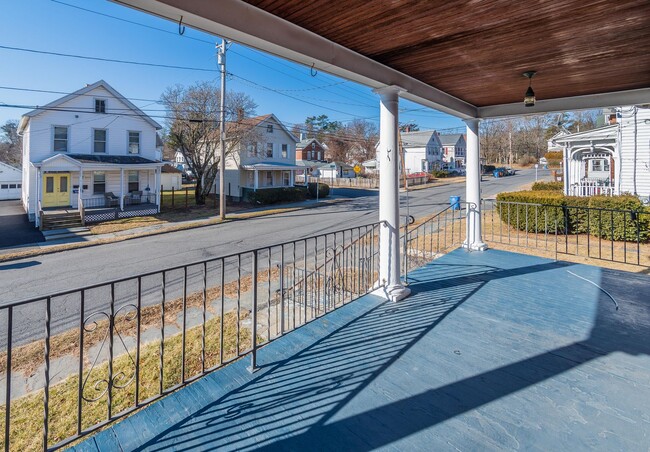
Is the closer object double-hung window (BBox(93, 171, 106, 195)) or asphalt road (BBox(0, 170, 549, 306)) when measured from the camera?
asphalt road (BBox(0, 170, 549, 306))

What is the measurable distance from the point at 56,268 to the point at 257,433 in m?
9.25

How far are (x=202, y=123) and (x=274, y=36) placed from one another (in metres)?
17.6

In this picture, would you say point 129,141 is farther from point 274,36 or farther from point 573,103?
point 573,103

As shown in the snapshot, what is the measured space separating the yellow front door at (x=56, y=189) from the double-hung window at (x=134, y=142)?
3.22m

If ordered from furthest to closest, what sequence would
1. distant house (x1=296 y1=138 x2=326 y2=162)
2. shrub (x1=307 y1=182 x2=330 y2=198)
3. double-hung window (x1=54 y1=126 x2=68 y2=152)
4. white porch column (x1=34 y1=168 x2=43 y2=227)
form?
distant house (x1=296 y1=138 x2=326 y2=162) → shrub (x1=307 y1=182 x2=330 y2=198) → double-hung window (x1=54 y1=126 x2=68 y2=152) → white porch column (x1=34 y1=168 x2=43 y2=227)

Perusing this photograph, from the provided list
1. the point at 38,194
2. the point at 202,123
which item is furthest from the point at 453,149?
the point at 38,194

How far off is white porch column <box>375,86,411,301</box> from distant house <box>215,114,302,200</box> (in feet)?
57.9

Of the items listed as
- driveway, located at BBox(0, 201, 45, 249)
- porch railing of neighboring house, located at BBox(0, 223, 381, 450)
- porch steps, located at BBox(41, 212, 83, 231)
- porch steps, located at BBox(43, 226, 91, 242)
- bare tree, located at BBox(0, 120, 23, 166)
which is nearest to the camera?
porch railing of neighboring house, located at BBox(0, 223, 381, 450)

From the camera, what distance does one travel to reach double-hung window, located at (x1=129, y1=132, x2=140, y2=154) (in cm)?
1797

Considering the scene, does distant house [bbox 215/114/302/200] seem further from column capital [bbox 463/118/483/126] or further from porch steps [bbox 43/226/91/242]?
column capital [bbox 463/118/483/126]

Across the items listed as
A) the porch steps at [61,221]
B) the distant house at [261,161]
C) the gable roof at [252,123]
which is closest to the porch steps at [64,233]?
the porch steps at [61,221]

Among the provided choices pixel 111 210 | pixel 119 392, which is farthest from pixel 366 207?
pixel 119 392

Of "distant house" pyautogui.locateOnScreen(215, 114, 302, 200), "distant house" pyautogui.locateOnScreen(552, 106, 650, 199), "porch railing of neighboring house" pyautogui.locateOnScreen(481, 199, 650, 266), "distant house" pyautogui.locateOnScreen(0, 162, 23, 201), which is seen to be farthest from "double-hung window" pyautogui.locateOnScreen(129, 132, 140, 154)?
"distant house" pyautogui.locateOnScreen(552, 106, 650, 199)

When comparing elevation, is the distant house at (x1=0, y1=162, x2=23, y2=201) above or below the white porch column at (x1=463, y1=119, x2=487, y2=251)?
above
